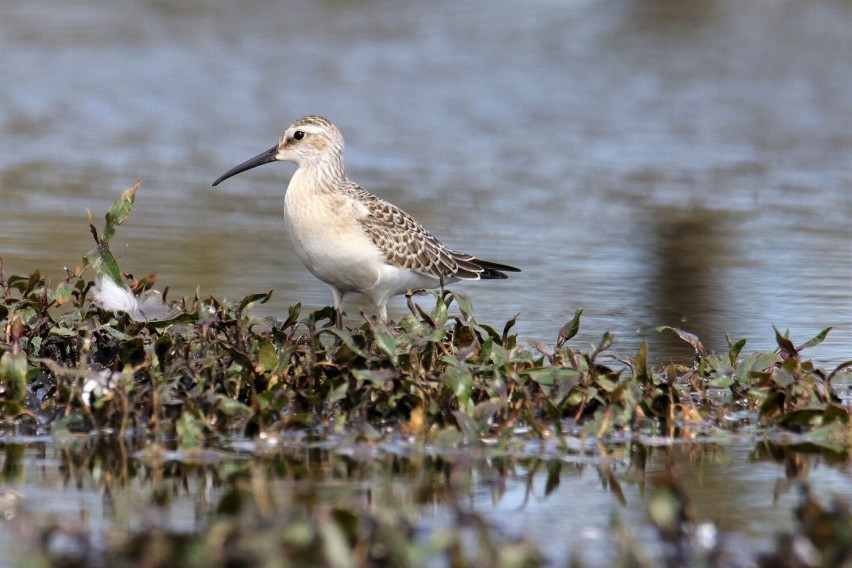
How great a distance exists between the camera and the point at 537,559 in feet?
12.8

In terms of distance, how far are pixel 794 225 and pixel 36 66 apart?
1113 centimetres

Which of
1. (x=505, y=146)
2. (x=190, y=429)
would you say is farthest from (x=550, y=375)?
(x=505, y=146)

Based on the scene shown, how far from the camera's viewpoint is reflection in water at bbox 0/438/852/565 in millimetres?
4137

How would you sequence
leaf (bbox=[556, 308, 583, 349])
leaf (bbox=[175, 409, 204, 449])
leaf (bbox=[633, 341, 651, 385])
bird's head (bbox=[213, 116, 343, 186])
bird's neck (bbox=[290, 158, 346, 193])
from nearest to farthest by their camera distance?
leaf (bbox=[175, 409, 204, 449]), leaf (bbox=[633, 341, 651, 385]), leaf (bbox=[556, 308, 583, 349]), bird's neck (bbox=[290, 158, 346, 193]), bird's head (bbox=[213, 116, 343, 186])

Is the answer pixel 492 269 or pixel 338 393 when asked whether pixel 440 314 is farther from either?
pixel 492 269

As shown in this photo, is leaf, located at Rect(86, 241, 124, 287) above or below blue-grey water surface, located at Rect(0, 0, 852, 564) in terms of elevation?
below

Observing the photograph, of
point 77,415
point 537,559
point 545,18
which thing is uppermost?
point 545,18

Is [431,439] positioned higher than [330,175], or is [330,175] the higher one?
[330,175]

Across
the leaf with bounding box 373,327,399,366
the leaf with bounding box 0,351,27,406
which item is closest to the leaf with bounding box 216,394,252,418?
the leaf with bounding box 373,327,399,366

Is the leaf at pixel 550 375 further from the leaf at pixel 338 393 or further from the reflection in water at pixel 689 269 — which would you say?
the reflection in water at pixel 689 269

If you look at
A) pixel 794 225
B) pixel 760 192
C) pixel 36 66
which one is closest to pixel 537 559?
pixel 794 225

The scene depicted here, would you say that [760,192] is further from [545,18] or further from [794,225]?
[545,18]

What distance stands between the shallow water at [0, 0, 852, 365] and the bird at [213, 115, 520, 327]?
548 millimetres

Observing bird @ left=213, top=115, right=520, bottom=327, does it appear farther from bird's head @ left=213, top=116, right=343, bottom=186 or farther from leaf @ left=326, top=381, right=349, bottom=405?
leaf @ left=326, top=381, right=349, bottom=405
